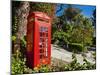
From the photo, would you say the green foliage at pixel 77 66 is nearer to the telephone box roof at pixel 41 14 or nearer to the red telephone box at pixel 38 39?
the red telephone box at pixel 38 39

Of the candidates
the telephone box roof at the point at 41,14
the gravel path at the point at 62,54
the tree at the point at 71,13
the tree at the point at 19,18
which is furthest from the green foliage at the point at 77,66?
the tree at the point at 19,18

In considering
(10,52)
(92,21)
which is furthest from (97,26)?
(10,52)

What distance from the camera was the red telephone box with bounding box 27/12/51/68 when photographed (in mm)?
3357

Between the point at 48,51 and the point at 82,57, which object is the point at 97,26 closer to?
the point at 82,57

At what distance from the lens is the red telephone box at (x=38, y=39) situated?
3357 mm

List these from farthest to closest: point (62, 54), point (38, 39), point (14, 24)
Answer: point (62, 54), point (38, 39), point (14, 24)

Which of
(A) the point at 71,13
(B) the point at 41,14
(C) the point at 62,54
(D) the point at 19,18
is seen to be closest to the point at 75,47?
(C) the point at 62,54

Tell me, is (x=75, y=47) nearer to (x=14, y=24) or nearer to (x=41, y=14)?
(x=41, y=14)

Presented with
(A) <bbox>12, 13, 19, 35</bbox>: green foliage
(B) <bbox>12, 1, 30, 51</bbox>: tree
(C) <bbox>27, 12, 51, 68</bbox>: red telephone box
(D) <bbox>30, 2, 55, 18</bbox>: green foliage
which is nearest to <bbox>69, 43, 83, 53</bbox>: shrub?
(C) <bbox>27, 12, 51, 68</bbox>: red telephone box

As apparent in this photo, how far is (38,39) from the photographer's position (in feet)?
11.1

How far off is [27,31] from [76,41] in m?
0.74

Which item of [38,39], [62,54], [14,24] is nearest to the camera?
[14,24]

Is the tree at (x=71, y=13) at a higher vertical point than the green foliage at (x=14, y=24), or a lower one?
higher

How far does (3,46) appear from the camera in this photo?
3.17 metres
